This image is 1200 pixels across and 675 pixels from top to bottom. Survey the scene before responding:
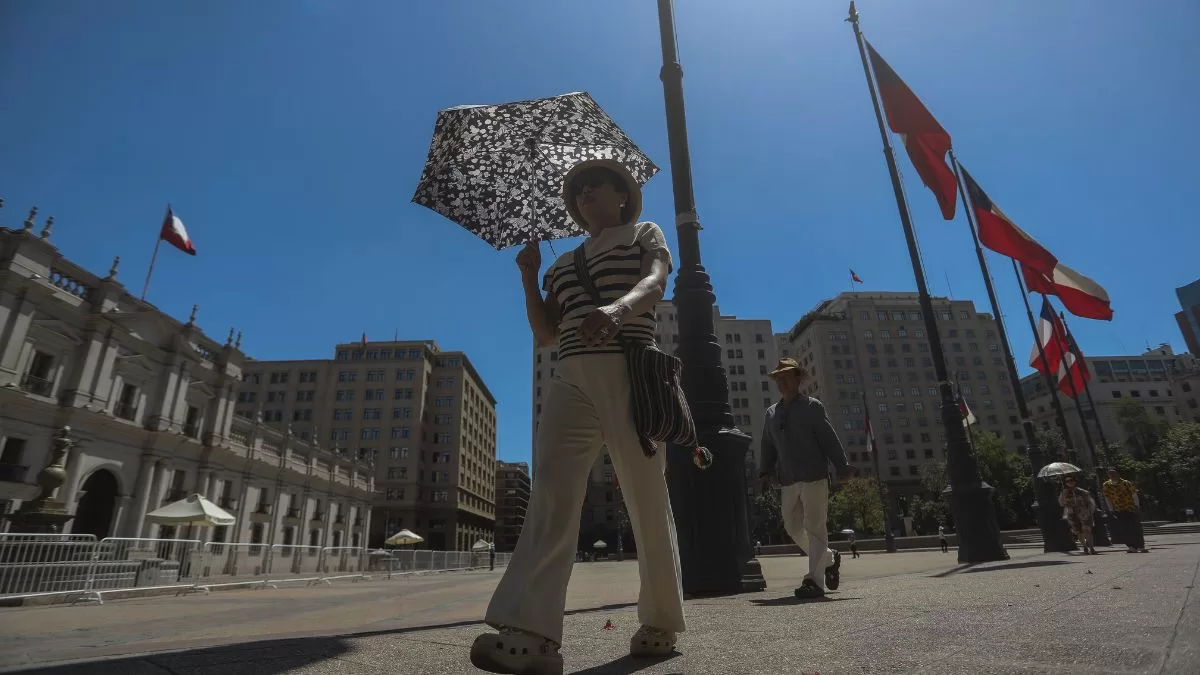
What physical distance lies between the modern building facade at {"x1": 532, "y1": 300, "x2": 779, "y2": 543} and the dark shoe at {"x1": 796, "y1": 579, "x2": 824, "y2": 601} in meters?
67.2

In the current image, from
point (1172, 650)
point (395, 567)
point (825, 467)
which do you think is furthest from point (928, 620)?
point (395, 567)

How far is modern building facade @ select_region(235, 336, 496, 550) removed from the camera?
6788cm

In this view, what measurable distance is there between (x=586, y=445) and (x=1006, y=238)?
1436 centimetres

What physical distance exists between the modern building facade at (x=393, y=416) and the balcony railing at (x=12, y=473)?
4262cm

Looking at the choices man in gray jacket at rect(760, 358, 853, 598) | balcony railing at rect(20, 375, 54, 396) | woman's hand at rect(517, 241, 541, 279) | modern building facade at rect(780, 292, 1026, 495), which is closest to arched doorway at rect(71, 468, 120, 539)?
balcony railing at rect(20, 375, 54, 396)

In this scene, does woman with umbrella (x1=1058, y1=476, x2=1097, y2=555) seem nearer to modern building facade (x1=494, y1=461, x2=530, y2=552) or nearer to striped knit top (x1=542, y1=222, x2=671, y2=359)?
striped knit top (x1=542, y1=222, x2=671, y2=359)

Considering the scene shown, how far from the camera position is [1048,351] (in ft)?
63.0

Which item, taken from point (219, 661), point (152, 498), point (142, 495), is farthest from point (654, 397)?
point (152, 498)

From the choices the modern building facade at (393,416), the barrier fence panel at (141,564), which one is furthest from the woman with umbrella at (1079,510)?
the modern building facade at (393,416)

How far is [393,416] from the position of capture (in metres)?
70.1

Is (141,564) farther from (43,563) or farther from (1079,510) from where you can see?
(1079,510)

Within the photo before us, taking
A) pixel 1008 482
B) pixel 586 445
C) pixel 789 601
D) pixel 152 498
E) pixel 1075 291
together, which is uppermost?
pixel 1075 291

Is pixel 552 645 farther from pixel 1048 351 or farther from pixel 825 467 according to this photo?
pixel 1048 351

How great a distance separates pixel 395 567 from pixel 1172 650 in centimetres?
3083
